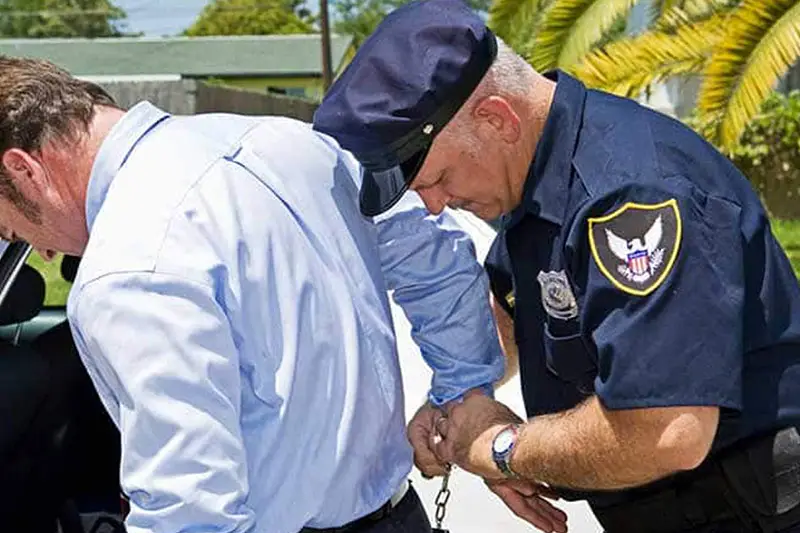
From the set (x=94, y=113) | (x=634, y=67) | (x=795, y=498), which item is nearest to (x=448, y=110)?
(x=94, y=113)

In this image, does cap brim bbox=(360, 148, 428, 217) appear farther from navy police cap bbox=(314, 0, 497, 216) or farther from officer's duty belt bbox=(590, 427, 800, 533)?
officer's duty belt bbox=(590, 427, 800, 533)

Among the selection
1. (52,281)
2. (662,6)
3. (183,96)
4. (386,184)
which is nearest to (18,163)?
(386,184)

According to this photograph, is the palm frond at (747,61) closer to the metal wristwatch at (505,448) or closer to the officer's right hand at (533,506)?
the officer's right hand at (533,506)

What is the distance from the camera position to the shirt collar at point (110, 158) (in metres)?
1.81

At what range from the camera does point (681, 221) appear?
1689 mm

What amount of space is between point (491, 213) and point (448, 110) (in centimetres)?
22

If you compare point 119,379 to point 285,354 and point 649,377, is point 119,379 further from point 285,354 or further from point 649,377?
point 649,377

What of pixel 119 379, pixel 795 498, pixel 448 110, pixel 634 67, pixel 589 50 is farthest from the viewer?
pixel 589 50

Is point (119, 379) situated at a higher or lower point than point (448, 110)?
lower

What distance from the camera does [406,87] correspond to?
1794 mm

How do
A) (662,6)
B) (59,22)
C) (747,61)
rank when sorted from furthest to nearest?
(59,22), (662,6), (747,61)

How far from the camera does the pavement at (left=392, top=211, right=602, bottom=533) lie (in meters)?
2.62

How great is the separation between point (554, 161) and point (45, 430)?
1696 mm

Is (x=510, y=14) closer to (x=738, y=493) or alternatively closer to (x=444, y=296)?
(x=444, y=296)
